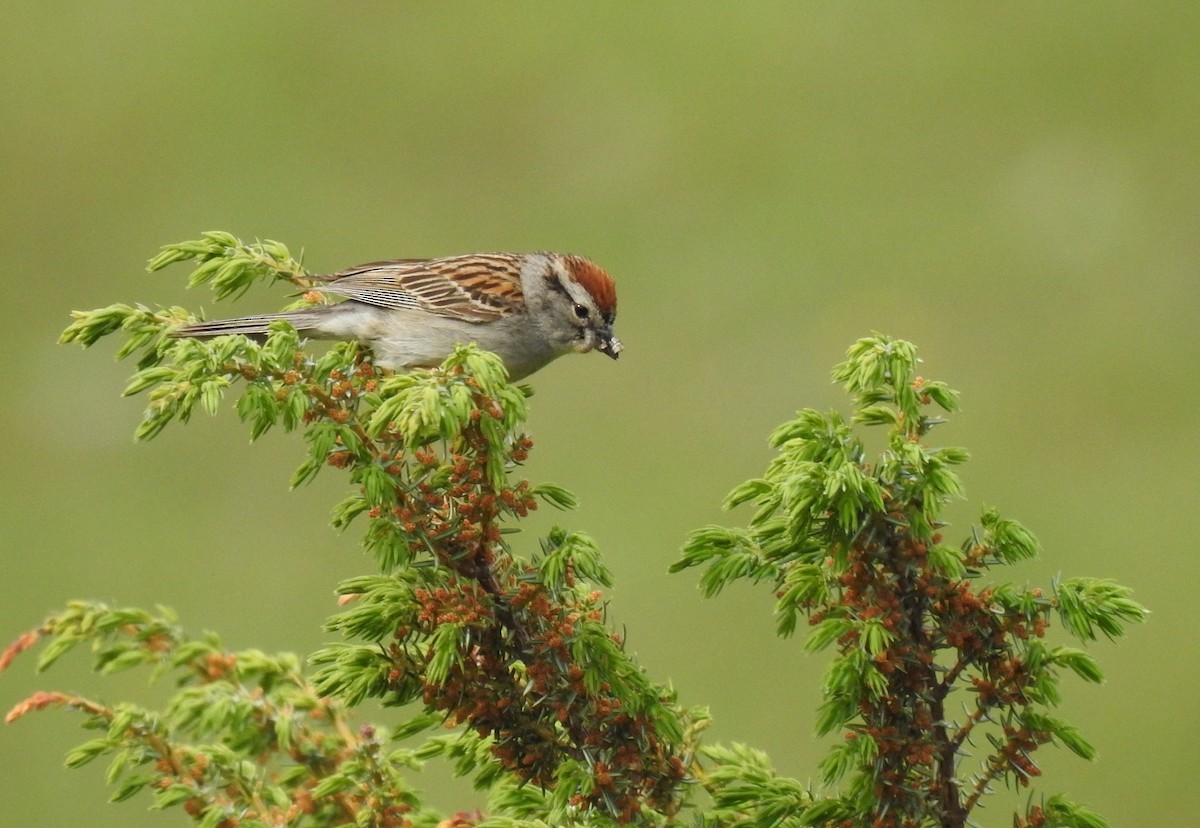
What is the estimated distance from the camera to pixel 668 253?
31.9ft

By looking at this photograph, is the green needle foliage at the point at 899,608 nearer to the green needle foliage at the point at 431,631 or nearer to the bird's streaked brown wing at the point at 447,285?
the green needle foliage at the point at 431,631

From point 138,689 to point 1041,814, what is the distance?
5738 mm

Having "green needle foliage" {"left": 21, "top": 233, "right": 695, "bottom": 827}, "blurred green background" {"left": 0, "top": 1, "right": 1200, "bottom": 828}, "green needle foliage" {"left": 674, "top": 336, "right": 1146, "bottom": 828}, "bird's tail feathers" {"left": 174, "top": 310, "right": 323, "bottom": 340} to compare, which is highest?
"blurred green background" {"left": 0, "top": 1, "right": 1200, "bottom": 828}

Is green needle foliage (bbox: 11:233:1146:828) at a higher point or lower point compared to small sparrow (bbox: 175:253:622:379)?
lower

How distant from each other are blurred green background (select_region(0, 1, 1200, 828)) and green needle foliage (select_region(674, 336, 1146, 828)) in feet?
13.8

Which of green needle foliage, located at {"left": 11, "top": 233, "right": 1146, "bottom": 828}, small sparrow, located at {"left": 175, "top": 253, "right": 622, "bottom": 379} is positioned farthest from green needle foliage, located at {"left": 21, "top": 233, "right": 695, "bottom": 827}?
small sparrow, located at {"left": 175, "top": 253, "right": 622, "bottom": 379}

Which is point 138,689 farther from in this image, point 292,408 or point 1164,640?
point 292,408

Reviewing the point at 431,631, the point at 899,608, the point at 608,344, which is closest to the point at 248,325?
the point at 608,344

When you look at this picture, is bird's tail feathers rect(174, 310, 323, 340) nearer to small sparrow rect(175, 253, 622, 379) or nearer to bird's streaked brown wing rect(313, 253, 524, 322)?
small sparrow rect(175, 253, 622, 379)

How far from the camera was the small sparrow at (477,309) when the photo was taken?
14.5 ft

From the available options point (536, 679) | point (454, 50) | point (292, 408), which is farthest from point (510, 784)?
point (454, 50)

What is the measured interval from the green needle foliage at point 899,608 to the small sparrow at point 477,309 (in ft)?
6.98

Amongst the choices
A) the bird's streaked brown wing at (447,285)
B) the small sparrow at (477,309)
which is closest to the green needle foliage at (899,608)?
the small sparrow at (477,309)

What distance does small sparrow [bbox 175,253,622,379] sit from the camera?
4406 mm
